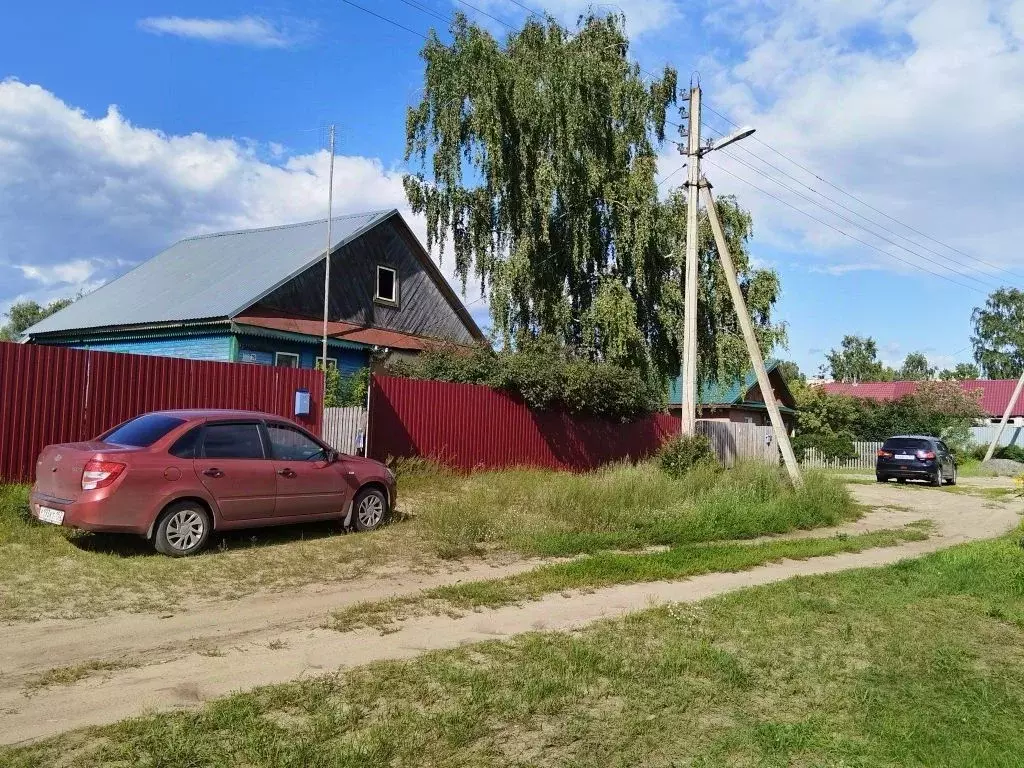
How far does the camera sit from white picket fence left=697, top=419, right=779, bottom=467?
899 inches

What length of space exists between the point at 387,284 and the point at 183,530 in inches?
682

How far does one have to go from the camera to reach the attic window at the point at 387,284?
25.0 m

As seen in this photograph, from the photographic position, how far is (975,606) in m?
7.86

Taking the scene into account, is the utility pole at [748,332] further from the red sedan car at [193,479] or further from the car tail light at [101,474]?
the car tail light at [101,474]

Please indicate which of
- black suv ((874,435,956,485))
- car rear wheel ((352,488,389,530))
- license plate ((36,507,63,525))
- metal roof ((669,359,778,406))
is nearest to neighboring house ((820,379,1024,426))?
metal roof ((669,359,778,406))

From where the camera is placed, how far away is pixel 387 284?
2539cm

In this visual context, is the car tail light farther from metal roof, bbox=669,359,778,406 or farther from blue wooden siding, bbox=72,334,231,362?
metal roof, bbox=669,359,778,406

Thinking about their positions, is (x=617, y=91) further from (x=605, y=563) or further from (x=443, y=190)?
(x=605, y=563)

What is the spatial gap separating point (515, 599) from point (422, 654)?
6.59 ft

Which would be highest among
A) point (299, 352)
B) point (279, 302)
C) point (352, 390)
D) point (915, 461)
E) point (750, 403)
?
point (279, 302)

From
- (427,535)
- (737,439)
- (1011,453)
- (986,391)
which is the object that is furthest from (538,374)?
(986,391)

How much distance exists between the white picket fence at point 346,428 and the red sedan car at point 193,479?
417cm

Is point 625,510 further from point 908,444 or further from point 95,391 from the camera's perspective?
point 908,444

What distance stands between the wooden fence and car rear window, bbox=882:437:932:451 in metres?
10.00
